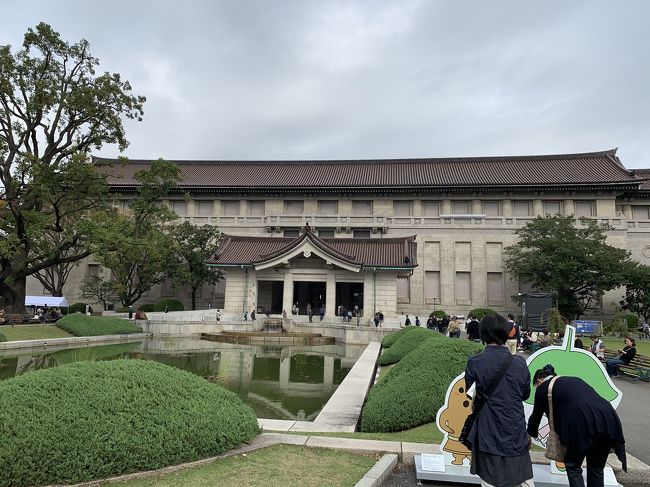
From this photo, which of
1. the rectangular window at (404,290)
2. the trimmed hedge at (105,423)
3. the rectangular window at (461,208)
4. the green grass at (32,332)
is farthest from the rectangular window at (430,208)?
the trimmed hedge at (105,423)

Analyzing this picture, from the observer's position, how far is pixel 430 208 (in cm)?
4494

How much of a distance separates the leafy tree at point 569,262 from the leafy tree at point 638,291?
87 cm

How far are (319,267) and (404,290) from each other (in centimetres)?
1382

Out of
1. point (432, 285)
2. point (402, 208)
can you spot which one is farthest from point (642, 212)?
point (402, 208)

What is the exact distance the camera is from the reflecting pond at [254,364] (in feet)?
36.8

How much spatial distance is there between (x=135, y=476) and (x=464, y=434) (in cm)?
360

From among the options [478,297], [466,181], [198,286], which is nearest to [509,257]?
[478,297]

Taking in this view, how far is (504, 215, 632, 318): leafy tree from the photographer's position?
32.4m

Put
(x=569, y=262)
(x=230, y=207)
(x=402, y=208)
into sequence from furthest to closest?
(x=230, y=207) < (x=402, y=208) < (x=569, y=262)

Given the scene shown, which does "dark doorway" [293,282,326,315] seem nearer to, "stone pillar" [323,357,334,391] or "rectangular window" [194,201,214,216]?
"rectangular window" [194,201,214,216]

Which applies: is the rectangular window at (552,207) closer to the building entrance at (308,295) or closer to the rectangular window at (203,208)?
the building entrance at (308,295)

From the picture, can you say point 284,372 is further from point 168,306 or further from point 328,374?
point 168,306

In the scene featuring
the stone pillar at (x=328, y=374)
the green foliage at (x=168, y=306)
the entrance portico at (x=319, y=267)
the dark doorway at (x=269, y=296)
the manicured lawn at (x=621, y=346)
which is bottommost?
the stone pillar at (x=328, y=374)

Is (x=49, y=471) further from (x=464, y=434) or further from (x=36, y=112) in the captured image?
(x=36, y=112)
